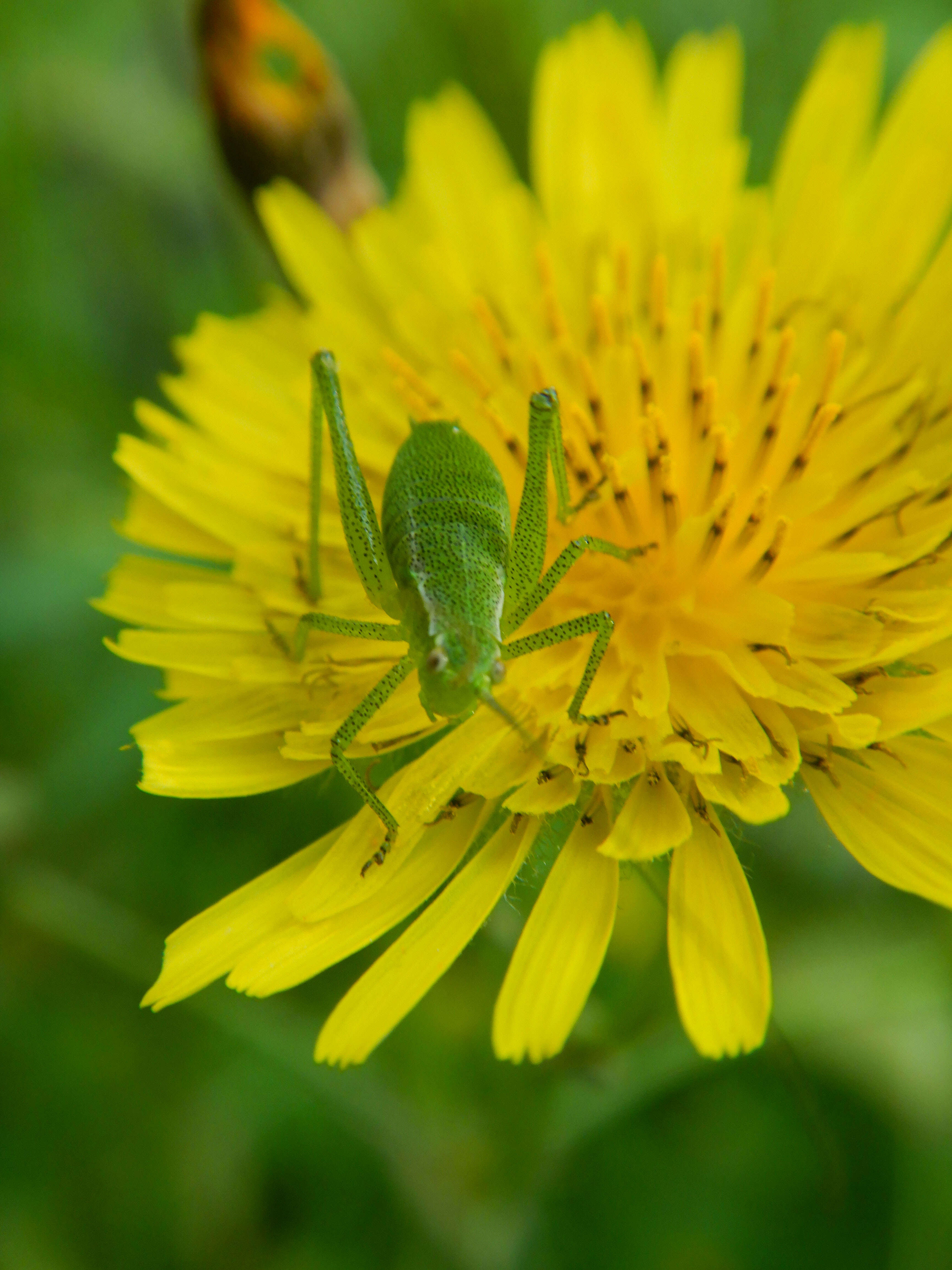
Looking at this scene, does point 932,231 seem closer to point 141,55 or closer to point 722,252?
A: point 722,252

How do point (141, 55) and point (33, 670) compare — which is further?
point (141, 55)

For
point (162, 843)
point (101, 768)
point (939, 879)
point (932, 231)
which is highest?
point (932, 231)

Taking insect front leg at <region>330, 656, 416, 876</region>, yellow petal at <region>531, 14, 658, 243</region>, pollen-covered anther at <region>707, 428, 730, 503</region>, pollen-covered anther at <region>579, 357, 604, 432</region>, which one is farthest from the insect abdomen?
Answer: yellow petal at <region>531, 14, 658, 243</region>

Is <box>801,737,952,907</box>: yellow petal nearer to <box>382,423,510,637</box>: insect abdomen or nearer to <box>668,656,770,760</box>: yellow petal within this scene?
<box>668,656,770,760</box>: yellow petal

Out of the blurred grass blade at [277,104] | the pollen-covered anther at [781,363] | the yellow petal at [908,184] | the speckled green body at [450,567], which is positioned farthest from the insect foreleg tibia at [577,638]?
the blurred grass blade at [277,104]

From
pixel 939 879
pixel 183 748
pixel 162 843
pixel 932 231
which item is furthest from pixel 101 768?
pixel 932 231

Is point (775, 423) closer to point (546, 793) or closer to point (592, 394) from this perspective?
point (592, 394)

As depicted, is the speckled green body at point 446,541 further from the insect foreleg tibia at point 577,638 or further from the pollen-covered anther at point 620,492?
the pollen-covered anther at point 620,492
